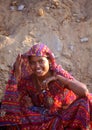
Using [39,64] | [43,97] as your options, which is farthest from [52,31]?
[39,64]

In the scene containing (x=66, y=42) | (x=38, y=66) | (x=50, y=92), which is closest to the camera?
(x=38, y=66)

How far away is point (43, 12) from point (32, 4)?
0.23 m

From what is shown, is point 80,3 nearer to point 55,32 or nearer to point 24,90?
point 55,32

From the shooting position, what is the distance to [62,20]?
6430 mm

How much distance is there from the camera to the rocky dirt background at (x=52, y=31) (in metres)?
6.09

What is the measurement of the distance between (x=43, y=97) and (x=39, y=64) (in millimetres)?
504

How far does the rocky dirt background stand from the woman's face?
130 centimetres

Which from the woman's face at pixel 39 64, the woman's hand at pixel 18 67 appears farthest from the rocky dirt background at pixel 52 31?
the woman's face at pixel 39 64

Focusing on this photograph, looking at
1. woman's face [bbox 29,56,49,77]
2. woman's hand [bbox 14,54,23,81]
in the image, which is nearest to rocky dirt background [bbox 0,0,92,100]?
woman's hand [bbox 14,54,23,81]

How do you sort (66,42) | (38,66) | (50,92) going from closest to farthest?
(38,66) < (50,92) < (66,42)

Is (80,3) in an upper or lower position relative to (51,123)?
upper

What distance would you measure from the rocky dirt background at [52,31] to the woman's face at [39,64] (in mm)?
1298

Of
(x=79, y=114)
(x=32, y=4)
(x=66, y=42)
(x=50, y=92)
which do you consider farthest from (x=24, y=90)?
(x=32, y=4)

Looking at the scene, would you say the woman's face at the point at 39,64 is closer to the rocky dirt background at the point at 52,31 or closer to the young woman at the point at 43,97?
the young woman at the point at 43,97
